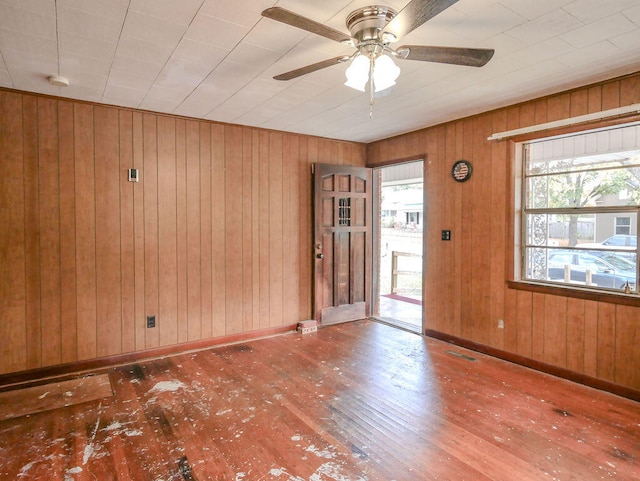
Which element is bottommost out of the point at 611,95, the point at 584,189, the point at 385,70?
the point at 584,189

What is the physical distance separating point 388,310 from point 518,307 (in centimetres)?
249

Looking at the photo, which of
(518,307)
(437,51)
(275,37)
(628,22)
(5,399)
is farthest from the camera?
(518,307)

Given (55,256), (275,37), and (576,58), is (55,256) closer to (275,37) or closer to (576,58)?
(275,37)

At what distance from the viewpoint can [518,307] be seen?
3641 mm

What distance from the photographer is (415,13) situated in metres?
1.50

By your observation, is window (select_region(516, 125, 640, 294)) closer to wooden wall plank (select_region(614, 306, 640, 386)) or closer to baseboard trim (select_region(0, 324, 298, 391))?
wooden wall plank (select_region(614, 306, 640, 386))

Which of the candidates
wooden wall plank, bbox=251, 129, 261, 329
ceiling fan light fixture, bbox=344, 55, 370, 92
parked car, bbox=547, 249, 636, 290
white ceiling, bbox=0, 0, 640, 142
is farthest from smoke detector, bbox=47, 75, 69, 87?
parked car, bbox=547, 249, 636, 290

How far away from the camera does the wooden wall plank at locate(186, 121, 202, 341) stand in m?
4.04

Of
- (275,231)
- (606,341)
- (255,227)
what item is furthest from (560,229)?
(255,227)

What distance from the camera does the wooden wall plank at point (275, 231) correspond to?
4602mm

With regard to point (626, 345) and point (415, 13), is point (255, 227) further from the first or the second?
point (626, 345)

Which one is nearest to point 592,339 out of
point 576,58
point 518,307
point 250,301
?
point 518,307

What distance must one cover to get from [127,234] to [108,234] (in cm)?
17

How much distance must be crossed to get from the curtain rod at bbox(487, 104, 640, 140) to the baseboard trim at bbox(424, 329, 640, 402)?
2.15m
